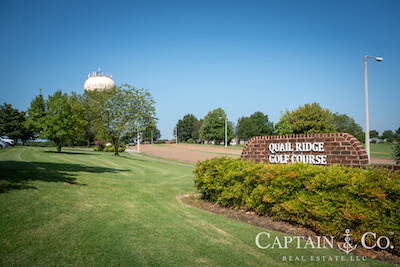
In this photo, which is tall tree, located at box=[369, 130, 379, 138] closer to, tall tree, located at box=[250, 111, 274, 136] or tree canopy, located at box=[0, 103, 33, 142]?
tall tree, located at box=[250, 111, 274, 136]

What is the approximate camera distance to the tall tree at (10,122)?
53.5 m

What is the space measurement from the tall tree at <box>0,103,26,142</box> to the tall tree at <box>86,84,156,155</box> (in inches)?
1341

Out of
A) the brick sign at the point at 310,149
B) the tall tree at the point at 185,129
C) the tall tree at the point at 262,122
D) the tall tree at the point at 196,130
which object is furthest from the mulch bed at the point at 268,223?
the tall tree at the point at 185,129

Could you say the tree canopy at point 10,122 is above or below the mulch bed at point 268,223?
above

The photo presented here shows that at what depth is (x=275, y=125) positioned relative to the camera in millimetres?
66562

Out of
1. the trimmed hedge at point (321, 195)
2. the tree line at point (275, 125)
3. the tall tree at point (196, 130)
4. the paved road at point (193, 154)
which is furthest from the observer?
the tall tree at point (196, 130)

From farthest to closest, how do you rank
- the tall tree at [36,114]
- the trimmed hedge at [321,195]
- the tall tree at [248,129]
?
the tall tree at [248,129]
the tall tree at [36,114]
the trimmed hedge at [321,195]

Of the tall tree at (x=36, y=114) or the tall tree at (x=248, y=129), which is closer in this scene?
the tall tree at (x=36, y=114)

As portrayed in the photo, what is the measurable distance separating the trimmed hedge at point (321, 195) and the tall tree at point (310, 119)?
156ft

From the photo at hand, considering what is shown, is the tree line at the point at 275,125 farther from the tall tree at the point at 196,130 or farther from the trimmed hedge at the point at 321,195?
the trimmed hedge at the point at 321,195

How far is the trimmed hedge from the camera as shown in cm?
490

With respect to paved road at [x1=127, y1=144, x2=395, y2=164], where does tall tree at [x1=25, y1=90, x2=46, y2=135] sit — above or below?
above

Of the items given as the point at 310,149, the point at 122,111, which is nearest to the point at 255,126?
the point at 122,111

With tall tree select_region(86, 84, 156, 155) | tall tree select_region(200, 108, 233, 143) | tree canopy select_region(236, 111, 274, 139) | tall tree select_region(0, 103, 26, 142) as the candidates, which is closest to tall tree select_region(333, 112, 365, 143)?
tree canopy select_region(236, 111, 274, 139)
